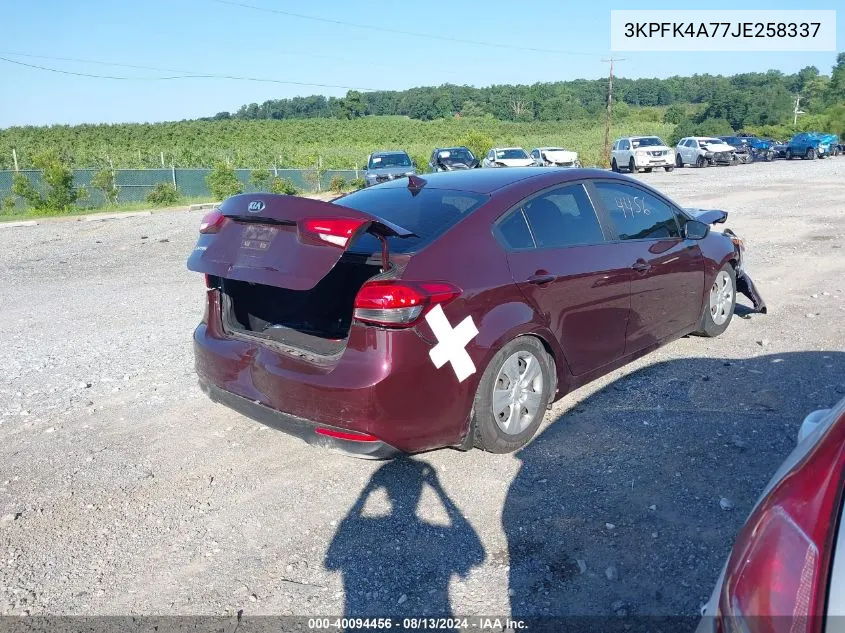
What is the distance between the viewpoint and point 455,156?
28266mm

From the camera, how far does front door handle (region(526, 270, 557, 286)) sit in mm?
4285

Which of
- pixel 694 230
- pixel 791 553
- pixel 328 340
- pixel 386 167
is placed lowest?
pixel 328 340

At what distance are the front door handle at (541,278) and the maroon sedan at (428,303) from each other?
0.5 inches

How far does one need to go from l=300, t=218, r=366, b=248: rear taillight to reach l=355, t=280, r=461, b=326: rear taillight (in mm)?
297

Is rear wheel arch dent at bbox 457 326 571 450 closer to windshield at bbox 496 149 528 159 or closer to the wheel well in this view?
the wheel well

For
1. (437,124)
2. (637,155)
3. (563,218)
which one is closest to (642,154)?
(637,155)

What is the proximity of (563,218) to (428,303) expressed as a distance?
1.47 meters

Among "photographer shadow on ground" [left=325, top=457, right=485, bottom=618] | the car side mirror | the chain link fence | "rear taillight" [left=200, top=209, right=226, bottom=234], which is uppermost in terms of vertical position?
the chain link fence

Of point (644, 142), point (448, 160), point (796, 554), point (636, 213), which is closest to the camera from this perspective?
point (796, 554)

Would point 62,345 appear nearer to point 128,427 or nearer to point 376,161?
point 128,427

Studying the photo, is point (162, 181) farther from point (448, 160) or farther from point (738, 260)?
point (738, 260)

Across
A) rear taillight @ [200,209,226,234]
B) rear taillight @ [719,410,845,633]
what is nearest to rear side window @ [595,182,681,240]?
rear taillight @ [200,209,226,234]

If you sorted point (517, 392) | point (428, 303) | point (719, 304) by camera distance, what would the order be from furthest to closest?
1. point (719, 304)
2. point (517, 392)
3. point (428, 303)

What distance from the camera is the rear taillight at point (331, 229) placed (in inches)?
139
